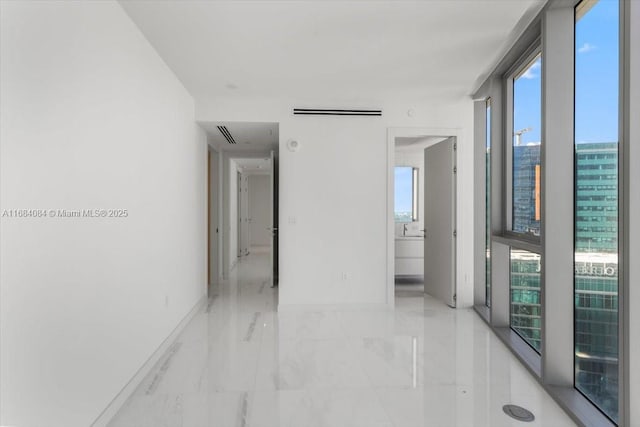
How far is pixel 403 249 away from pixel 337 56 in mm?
3620

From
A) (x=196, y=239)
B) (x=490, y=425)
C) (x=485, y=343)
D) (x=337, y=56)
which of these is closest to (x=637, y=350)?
(x=490, y=425)

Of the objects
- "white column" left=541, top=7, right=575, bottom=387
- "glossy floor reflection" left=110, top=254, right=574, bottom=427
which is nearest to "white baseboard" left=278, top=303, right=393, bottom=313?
"glossy floor reflection" left=110, top=254, right=574, bottom=427

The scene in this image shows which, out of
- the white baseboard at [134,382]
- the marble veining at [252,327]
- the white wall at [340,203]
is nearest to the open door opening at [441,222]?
the white wall at [340,203]

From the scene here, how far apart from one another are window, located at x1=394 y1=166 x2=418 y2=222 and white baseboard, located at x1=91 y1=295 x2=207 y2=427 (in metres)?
4.32

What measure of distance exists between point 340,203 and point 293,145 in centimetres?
93

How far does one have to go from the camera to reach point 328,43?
3059mm

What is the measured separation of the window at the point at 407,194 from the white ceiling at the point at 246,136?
2.39 m

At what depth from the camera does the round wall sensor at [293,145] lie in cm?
454

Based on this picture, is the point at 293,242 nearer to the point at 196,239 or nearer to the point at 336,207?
the point at 336,207

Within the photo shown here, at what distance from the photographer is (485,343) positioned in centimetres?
351

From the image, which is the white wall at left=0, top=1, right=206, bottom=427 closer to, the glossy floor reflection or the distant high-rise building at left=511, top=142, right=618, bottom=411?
the glossy floor reflection

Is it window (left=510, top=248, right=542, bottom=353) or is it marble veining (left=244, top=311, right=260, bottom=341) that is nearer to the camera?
window (left=510, top=248, right=542, bottom=353)

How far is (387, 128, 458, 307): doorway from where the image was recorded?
4.67 metres

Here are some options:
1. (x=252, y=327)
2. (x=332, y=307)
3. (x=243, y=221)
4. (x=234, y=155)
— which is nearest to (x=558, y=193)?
(x=332, y=307)
